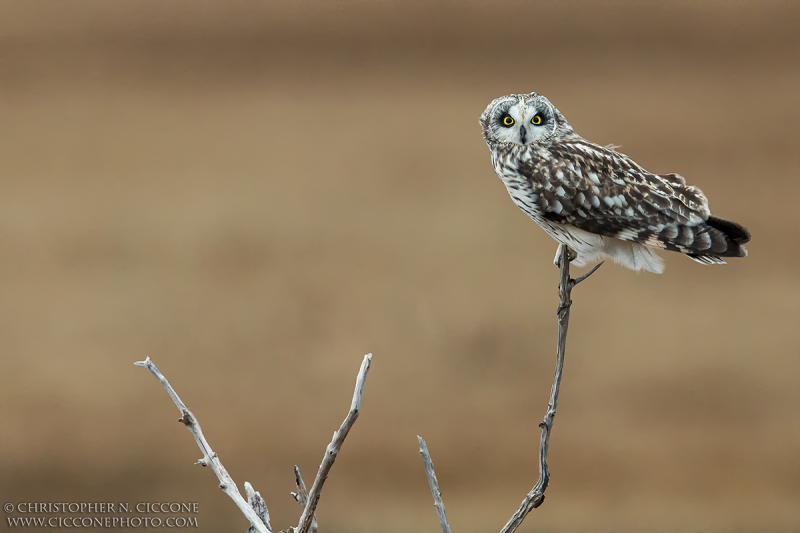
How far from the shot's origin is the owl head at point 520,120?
1352 millimetres

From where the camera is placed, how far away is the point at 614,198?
1.40 m

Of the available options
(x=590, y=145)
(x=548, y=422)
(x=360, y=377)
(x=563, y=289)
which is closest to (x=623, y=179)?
(x=590, y=145)

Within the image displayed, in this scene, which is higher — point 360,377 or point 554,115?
point 554,115

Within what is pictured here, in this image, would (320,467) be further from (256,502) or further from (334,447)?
(256,502)

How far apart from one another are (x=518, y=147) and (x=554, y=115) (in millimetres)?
114

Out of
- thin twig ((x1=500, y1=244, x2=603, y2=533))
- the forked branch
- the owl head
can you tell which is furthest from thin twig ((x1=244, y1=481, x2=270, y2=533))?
the owl head

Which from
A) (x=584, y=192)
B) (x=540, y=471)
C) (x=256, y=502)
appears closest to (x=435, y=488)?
(x=540, y=471)

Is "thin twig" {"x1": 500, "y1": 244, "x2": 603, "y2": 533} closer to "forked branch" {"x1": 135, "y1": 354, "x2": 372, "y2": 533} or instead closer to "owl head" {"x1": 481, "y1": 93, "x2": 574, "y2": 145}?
"forked branch" {"x1": 135, "y1": 354, "x2": 372, "y2": 533}

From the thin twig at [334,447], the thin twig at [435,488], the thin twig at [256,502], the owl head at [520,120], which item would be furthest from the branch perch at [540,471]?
the owl head at [520,120]

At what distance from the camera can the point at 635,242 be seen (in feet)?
4.58

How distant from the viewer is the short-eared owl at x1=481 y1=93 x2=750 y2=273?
4.43 feet

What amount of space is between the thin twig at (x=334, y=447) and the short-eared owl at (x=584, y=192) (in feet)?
2.26

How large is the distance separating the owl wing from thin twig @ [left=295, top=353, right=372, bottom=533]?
0.77 m

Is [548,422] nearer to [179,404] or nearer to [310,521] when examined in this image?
[310,521]
